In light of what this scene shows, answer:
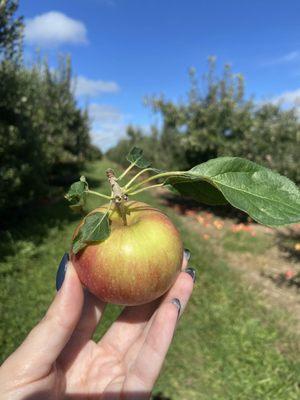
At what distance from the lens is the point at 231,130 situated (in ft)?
32.2

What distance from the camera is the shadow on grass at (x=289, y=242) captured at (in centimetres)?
654

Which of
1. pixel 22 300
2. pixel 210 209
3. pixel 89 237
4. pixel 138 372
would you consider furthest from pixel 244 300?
pixel 210 209

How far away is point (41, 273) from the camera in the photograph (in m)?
5.71

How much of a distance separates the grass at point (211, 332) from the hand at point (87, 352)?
71.8 inches

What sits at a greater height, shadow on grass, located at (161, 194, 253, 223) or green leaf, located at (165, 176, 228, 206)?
green leaf, located at (165, 176, 228, 206)

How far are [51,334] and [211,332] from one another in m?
3.12

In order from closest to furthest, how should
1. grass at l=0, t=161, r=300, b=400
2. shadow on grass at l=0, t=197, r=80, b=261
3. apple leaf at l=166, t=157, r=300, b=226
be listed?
apple leaf at l=166, t=157, r=300, b=226
grass at l=0, t=161, r=300, b=400
shadow on grass at l=0, t=197, r=80, b=261

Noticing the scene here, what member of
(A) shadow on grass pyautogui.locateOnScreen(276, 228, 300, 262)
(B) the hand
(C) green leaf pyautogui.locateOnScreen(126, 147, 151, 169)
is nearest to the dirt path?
(A) shadow on grass pyautogui.locateOnScreen(276, 228, 300, 262)

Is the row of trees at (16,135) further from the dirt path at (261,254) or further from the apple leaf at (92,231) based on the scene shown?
the apple leaf at (92,231)

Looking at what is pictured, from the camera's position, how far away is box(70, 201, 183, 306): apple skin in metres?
1.50

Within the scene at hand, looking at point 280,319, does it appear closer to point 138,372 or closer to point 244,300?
point 244,300

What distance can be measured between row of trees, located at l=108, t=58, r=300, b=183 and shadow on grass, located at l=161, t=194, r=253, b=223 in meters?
1.22

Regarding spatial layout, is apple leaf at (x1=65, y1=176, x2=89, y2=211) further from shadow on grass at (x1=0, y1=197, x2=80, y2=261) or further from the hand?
shadow on grass at (x1=0, y1=197, x2=80, y2=261)

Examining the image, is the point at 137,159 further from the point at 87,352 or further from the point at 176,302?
the point at 87,352
